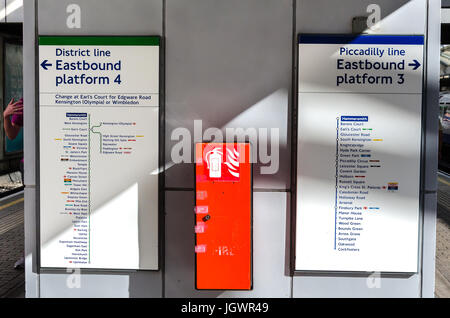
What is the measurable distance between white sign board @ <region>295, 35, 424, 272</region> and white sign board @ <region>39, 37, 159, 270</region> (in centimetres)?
131

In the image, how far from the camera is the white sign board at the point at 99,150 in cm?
403

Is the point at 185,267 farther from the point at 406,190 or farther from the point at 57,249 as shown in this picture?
the point at 406,190

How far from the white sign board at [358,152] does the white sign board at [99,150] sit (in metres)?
1.31

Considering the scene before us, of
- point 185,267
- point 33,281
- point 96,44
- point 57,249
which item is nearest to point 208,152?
point 185,267

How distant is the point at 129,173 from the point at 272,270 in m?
1.51

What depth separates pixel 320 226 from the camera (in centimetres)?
402

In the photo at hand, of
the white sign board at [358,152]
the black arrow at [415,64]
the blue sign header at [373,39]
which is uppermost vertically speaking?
the blue sign header at [373,39]

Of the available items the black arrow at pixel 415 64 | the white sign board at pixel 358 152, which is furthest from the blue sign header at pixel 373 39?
the black arrow at pixel 415 64

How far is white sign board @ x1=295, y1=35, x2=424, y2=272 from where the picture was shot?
3.94m

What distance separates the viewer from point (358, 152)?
398 cm

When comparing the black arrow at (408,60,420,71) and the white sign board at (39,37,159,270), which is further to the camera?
the white sign board at (39,37,159,270)

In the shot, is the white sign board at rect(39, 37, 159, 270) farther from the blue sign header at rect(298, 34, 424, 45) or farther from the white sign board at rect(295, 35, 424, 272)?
the blue sign header at rect(298, 34, 424, 45)

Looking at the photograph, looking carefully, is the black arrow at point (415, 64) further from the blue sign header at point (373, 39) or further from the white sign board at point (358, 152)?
the blue sign header at point (373, 39)

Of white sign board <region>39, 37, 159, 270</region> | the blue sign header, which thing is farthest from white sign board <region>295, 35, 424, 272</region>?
white sign board <region>39, 37, 159, 270</region>
